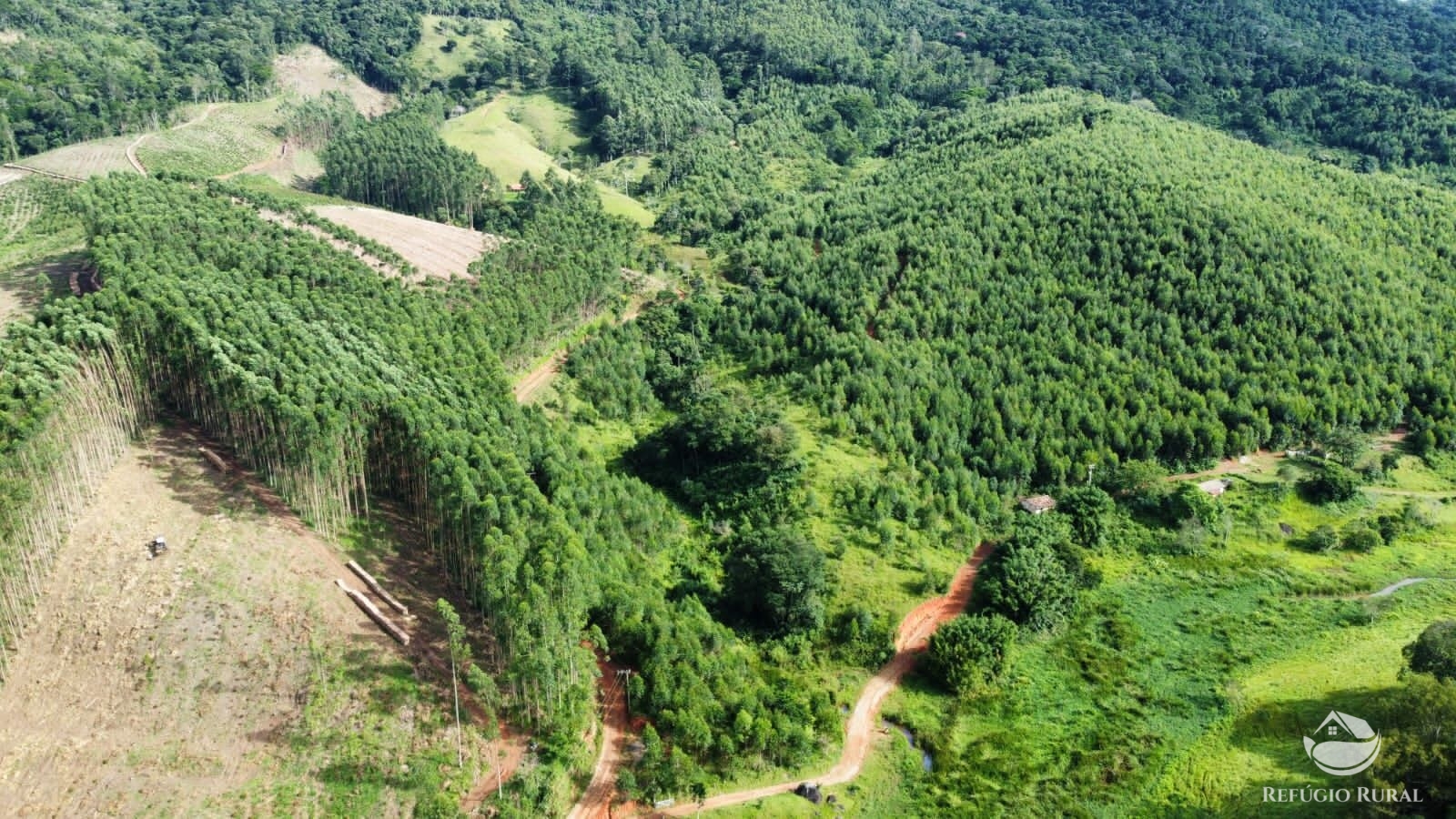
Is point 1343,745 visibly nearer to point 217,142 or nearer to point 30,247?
point 30,247

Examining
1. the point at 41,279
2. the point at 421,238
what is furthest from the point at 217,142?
the point at 41,279

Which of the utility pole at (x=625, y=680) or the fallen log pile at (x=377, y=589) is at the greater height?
the fallen log pile at (x=377, y=589)

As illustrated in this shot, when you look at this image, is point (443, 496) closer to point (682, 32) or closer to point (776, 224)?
point (776, 224)

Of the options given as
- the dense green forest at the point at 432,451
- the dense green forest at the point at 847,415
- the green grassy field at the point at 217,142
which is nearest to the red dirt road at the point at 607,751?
the dense green forest at the point at 847,415

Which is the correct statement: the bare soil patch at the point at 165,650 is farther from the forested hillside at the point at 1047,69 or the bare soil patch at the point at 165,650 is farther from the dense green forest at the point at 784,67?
the forested hillside at the point at 1047,69

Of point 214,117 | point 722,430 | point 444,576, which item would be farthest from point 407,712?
point 214,117

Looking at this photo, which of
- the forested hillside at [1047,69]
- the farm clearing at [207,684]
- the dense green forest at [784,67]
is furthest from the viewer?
the forested hillside at [1047,69]

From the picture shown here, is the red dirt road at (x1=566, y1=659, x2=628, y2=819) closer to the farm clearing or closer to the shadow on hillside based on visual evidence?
the farm clearing
